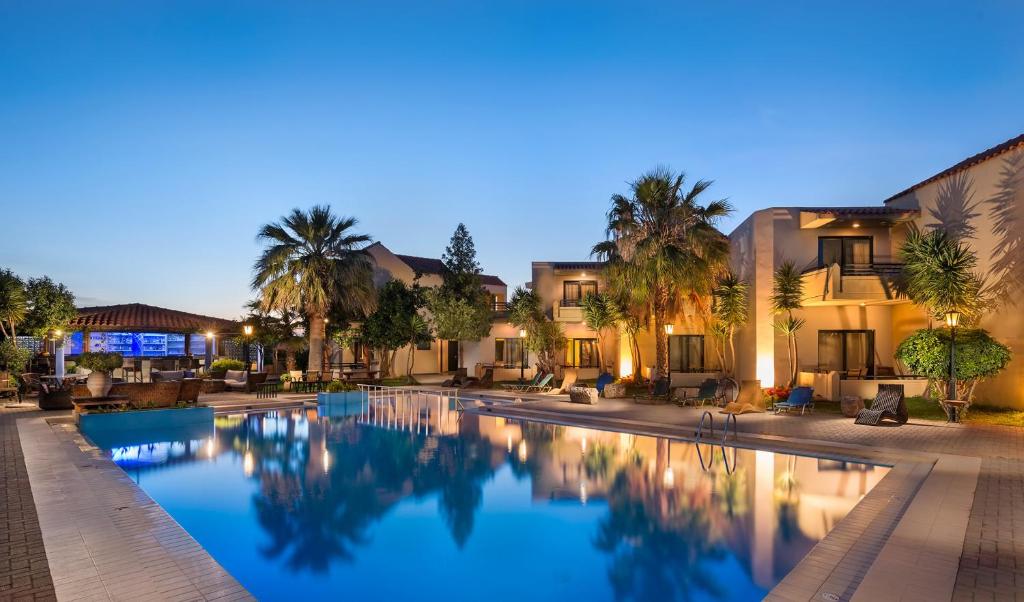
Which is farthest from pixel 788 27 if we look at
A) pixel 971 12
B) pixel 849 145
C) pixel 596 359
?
pixel 596 359

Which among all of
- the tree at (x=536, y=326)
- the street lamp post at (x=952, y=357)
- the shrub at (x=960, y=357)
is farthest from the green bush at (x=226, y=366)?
the street lamp post at (x=952, y=357)

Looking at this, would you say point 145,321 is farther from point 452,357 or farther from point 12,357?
point 452,357

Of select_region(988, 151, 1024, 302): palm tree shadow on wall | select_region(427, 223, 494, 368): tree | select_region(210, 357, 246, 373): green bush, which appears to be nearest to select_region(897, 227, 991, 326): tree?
select_region(988, 151, 1024, 302): palm tree shadow on wall

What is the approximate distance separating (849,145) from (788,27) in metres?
13.2

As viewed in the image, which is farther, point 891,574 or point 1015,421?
point 1015,421

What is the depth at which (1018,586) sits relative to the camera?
420 centimetres

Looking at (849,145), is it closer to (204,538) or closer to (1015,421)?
(1015,421)

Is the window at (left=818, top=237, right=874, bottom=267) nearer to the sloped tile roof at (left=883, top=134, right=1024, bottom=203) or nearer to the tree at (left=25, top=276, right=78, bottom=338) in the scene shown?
the sloped tile roof at (left=883, top=134, right=1024, bottom=203)

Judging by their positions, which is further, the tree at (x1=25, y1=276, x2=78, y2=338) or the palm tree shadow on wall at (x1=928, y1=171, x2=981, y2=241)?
the tree at (x1=25, y1=276, x2=78, y2=338)

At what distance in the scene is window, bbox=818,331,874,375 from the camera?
2002cm

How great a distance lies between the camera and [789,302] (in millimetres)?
17703

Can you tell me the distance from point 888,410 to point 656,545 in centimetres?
960

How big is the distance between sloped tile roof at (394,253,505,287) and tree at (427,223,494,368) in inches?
55.8

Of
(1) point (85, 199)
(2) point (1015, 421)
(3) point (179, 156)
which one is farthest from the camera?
(1) point (85, 199)
